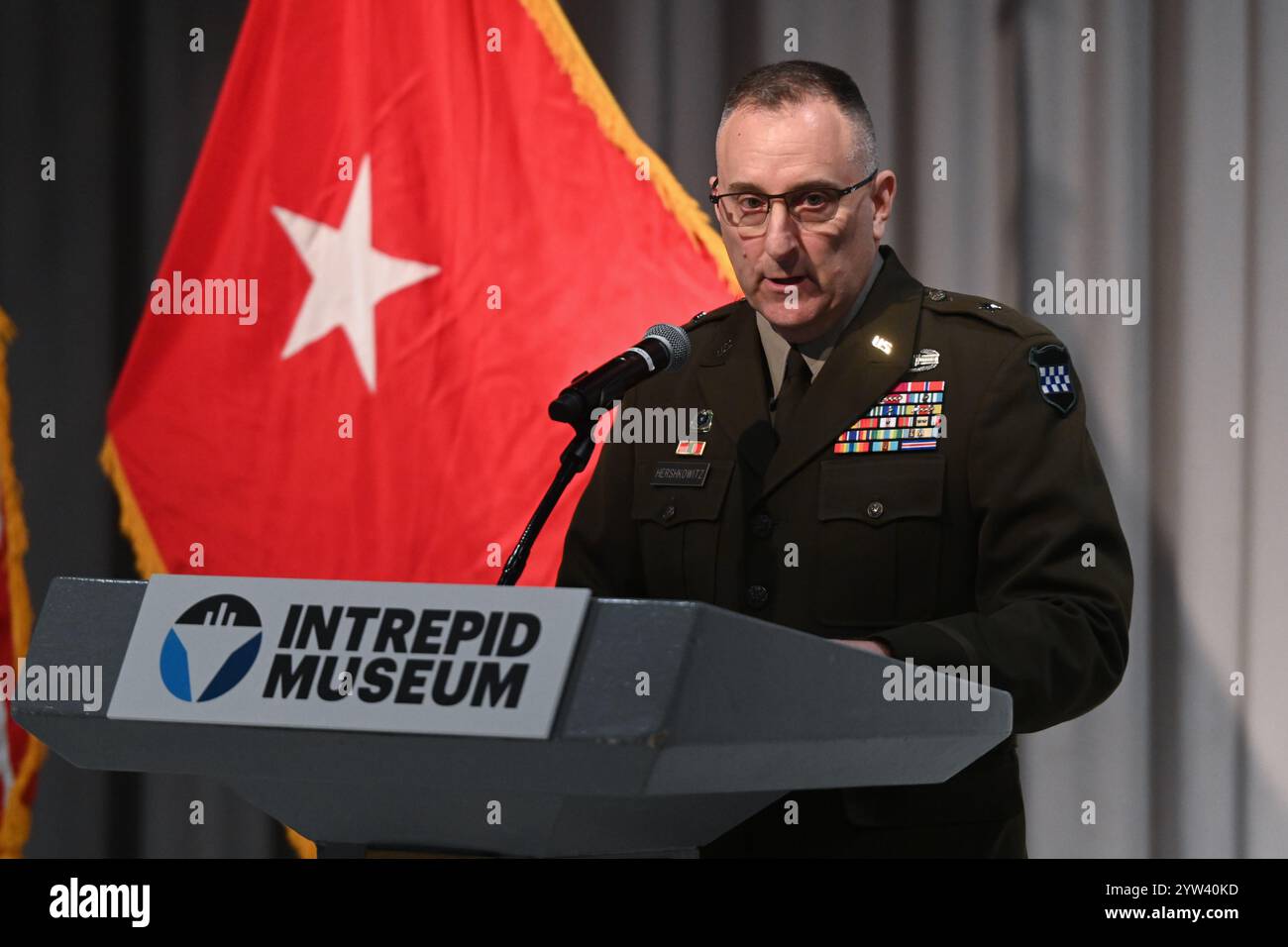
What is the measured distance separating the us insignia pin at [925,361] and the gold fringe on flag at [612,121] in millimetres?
1081

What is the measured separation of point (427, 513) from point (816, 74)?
1.38m

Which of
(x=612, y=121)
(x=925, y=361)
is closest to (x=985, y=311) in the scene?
(x=925, y=361)

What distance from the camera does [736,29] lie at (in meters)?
2.63

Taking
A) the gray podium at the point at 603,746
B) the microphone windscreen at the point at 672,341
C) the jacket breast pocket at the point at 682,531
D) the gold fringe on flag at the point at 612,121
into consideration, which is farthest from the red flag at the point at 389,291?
the gray podium at the point at 603,746

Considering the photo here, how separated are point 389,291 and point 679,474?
131 cm

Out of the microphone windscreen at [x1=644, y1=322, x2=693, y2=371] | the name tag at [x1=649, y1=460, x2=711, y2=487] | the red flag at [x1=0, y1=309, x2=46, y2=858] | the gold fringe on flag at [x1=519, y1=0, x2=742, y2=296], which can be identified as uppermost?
the gold fringe on flag at [x1=519, y1=0, x2=742, y2=296]

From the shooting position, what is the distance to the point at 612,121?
262 centimetres

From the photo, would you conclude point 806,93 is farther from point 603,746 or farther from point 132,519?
point 132,519

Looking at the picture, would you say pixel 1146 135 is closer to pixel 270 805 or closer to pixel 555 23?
pixel 555 23

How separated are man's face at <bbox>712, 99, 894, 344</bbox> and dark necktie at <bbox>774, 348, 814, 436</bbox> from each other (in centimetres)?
4

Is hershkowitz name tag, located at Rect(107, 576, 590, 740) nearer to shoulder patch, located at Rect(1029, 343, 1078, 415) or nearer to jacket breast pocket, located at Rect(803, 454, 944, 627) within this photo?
jacket breast pocket, located at Rect(803, 454, 944, 627)

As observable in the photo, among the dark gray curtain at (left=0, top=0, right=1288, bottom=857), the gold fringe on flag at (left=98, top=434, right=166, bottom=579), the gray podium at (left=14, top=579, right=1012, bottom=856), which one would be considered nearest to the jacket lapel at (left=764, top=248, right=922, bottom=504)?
the gray podium at (left=14, top=579, right=1012, bottom=856)

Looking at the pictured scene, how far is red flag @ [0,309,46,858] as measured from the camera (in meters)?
2.78

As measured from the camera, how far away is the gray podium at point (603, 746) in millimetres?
751
